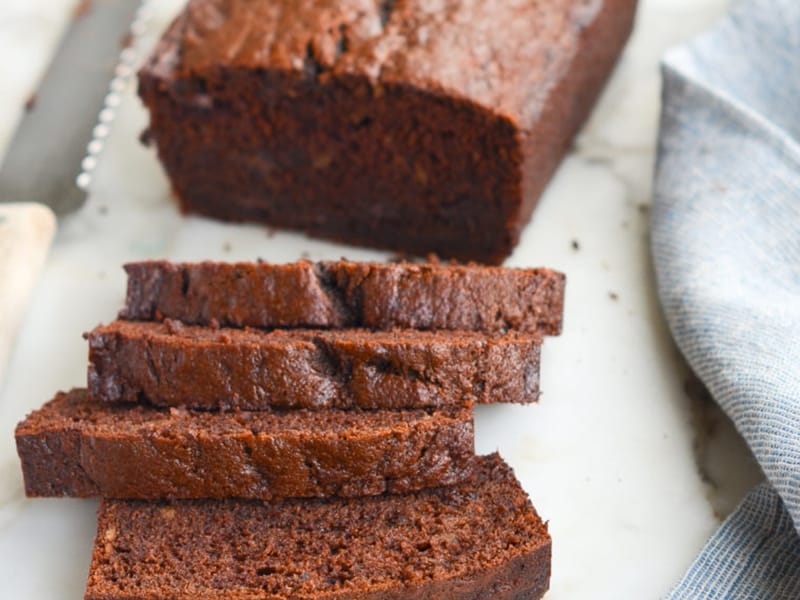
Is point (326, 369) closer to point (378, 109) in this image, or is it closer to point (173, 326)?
point (173, 326)

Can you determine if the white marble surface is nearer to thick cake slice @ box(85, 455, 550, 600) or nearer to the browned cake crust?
thick cake slice @ box(85, 455, 550, 600)

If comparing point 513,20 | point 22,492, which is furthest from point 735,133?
point 22,492

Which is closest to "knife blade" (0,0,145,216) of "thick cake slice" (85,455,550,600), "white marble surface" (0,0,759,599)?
"white marble surface" (0,0,759,599)

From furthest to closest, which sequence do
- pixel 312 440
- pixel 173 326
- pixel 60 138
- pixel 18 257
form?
pixel 60 138 < pixel 18 257 < pixel 173 326 < pixel 312 440

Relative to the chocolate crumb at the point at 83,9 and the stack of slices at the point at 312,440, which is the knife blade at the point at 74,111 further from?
the stack of slices at the point at 312,440

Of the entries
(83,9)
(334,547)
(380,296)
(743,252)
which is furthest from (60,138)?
(743,252)

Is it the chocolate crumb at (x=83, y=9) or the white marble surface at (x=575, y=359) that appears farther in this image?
the chocolate crumb at (x=83, y=9)

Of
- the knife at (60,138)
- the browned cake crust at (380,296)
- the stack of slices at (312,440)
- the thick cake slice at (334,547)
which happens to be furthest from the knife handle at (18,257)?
the thick cake slice at (334,547)
